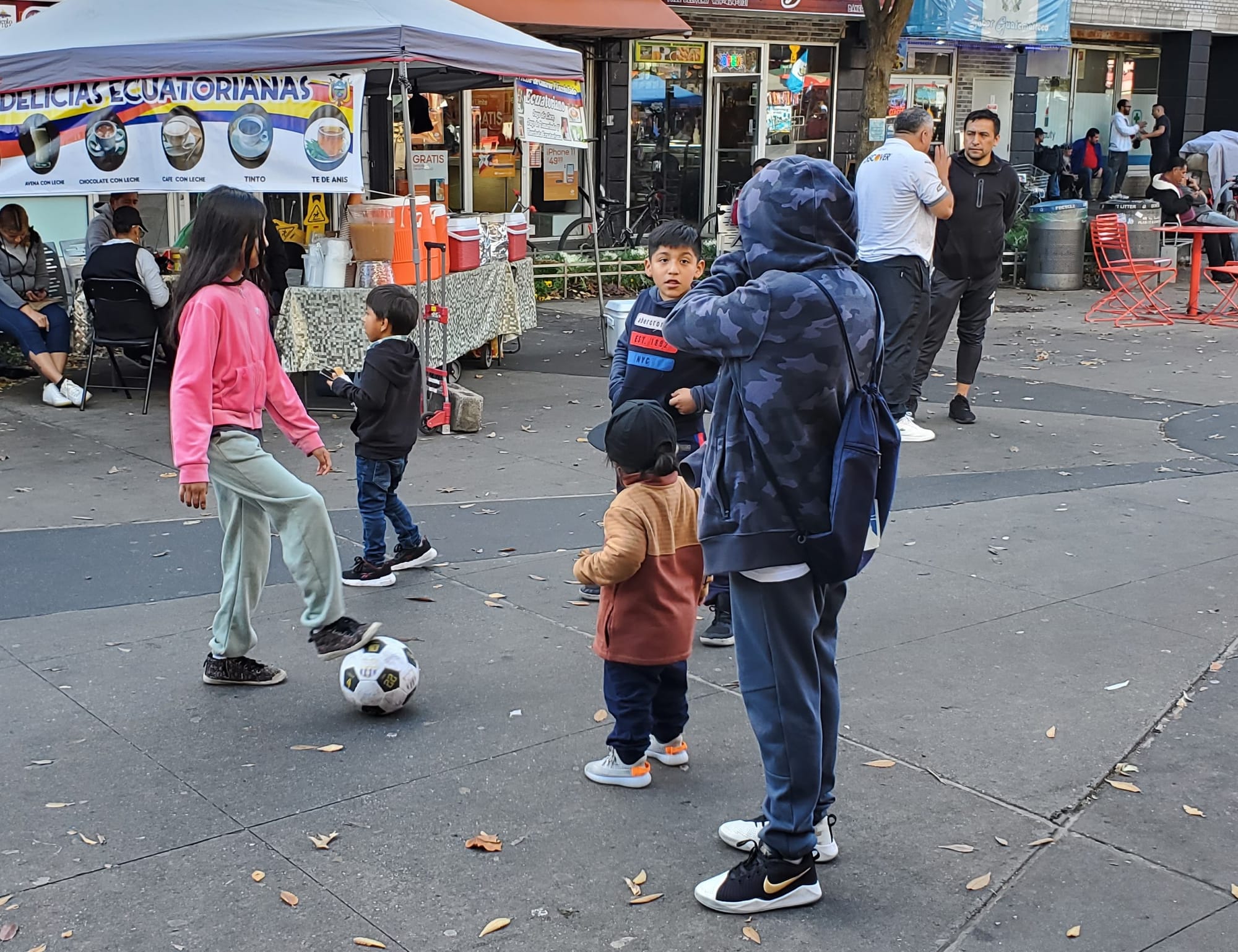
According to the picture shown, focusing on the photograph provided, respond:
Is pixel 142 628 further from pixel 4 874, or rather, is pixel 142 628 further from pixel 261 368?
pixel 4 874

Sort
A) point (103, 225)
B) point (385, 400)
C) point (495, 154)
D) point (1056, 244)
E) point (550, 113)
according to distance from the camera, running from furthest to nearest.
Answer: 1. point (495, 154)
2. point (1056, 244)
3. point (550, 113)
4. point (103, 225)
5. point (385, 400)

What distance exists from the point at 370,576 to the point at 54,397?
16.2ft

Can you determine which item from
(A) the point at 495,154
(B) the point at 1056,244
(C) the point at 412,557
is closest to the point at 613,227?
(A) the point at 495,154

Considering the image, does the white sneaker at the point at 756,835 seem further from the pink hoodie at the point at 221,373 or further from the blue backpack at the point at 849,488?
the pink hoodie at the point at 221,373

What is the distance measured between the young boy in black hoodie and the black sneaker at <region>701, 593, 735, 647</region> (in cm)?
149

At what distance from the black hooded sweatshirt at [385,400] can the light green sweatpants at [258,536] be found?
115 centimetres

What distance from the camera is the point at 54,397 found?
9.94 meters

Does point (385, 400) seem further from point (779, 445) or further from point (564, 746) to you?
point (779, 445)

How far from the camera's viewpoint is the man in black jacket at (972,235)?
9.25 m

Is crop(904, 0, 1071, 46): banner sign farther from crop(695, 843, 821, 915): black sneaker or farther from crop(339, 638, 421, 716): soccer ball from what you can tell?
crop(695, 843, 821, 915): black sneaker

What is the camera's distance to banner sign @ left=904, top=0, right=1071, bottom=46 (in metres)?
21.1

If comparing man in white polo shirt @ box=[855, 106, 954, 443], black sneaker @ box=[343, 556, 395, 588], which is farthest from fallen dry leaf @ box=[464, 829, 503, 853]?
man in white polo shirt @ box=[855, 106, 954, 443]

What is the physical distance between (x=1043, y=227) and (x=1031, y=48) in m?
7.30

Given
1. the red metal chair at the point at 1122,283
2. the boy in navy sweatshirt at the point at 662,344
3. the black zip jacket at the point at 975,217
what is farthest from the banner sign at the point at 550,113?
the red metal chair at the point at 1122,283
